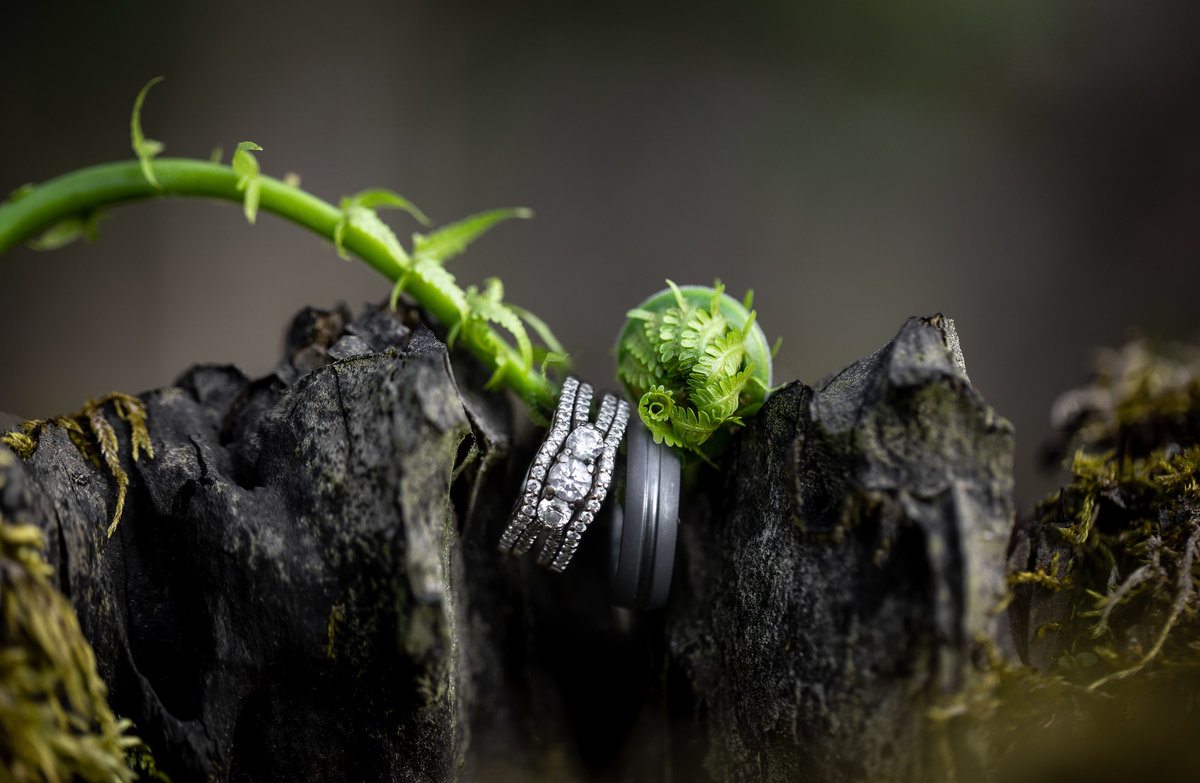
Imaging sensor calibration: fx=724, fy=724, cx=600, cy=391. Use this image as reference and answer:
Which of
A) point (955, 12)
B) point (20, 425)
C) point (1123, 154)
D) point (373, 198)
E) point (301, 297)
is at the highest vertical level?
point (955, 12)

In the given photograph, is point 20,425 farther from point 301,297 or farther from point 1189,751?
point 1189,751

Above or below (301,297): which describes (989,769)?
below

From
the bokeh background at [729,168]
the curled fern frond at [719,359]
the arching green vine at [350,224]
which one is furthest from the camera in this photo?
the bokeh background at [729,168]

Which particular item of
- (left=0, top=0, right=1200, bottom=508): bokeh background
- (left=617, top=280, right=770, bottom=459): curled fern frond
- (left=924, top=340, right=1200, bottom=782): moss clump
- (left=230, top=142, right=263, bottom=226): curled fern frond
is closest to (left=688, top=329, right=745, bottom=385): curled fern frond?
(left=617, top=280, right=770, bottom=459): curled fern frond

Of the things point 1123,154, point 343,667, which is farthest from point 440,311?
point 1123,154

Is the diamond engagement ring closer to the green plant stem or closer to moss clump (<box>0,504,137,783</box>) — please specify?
the green plant stem

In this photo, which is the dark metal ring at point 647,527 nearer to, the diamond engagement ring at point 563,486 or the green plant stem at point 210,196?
the diamond engagement ring at point 563,486

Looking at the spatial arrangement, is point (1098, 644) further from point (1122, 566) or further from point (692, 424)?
point (692, 424)

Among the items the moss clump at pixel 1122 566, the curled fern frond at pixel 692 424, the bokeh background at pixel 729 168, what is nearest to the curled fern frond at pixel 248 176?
the curled fern frond at pixel 692 424
